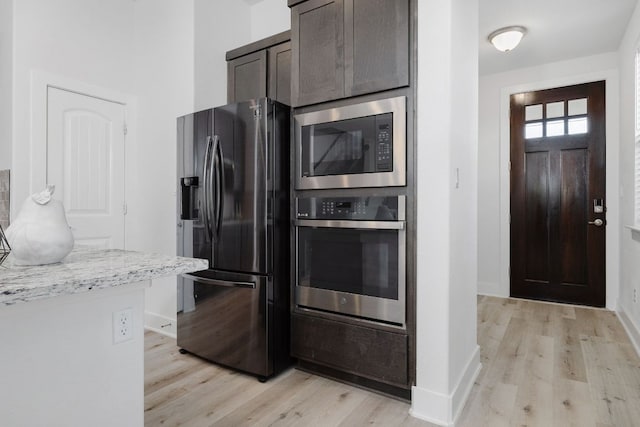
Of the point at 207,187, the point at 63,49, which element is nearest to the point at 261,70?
the point at 207,187

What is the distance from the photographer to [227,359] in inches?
93.9

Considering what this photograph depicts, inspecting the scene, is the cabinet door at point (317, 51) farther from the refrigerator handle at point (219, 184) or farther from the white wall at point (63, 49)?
the white wall at point (63, 49)

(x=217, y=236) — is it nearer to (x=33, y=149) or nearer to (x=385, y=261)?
(x=385, y=261)

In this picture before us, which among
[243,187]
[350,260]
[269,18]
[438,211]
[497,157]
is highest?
[269,18]

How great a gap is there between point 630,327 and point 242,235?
3.34 m

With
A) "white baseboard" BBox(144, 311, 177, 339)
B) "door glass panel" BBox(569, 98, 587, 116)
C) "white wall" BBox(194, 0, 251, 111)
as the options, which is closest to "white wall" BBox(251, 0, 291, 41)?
"white wall" BBox(194, 0, 251, 111)

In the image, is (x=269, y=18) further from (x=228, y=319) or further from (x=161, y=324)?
(x=161, y=324)

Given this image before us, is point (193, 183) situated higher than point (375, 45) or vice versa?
point (375, 45)

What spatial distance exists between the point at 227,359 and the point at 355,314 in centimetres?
94

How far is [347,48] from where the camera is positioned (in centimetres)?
210

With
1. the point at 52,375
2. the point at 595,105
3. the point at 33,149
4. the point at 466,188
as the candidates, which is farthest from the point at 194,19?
the point at 595,105

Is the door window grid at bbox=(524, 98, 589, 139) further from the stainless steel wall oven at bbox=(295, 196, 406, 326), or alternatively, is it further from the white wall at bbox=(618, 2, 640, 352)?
the stainless steel wall oven at bbox=(295, 196, 406, 326)

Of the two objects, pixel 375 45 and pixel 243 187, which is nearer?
pixel 375 45

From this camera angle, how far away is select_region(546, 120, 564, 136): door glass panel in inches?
163
